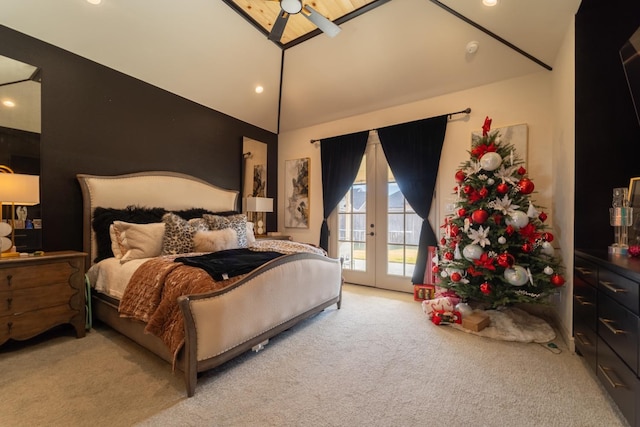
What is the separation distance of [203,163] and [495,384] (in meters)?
4.18

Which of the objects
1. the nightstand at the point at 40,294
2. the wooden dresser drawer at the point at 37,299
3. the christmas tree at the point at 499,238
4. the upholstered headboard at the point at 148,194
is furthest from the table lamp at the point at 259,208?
the christmas tree at the point at 499,238

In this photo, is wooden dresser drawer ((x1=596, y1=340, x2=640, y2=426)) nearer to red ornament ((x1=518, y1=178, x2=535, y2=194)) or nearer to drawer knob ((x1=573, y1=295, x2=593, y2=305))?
drawer knob ((x1=573, y1=295, x2=593, y2=305))

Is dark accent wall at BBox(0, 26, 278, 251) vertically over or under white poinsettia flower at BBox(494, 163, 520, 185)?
over

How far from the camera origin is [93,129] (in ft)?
9.72

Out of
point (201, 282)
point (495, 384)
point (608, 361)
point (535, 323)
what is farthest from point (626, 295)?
point (201, 282)

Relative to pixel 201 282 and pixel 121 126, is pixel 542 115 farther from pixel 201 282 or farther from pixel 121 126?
pixel 121 126

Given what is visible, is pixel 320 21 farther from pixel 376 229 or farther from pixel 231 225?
pixel 376 229

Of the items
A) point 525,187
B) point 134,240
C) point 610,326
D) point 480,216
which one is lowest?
point 610,326

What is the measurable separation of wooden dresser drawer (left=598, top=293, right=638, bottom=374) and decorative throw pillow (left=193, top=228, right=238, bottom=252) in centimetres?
310

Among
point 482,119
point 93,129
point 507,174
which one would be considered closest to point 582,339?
point 507,174

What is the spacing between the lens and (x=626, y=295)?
139cm

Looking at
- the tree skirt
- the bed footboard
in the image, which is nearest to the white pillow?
the bed footboard

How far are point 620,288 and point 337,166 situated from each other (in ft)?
11.4

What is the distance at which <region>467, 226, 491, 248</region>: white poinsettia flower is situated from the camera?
2.57 metres
